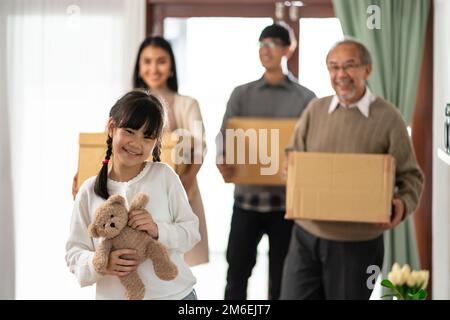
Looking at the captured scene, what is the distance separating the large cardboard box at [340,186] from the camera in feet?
5.39

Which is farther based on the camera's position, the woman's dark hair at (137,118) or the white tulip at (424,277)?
the white tulip at (424,277)

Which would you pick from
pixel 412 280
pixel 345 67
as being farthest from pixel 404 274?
pixel 345 67

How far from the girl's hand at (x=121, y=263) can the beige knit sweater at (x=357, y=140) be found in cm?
45

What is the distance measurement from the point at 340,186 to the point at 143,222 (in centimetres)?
47

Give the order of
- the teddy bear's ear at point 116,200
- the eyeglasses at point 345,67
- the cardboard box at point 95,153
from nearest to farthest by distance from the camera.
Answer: the teddy bear's ear at point 116,200
the cardboard box at point 95,153
the eyeglasses at point 345,67

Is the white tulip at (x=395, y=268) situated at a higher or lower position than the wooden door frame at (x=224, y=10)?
lower

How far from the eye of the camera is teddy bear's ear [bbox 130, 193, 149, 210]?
1.39 m

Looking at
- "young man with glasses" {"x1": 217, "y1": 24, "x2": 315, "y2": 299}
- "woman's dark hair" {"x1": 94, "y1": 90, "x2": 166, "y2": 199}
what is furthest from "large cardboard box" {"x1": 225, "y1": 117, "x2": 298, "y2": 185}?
"woman's dark hair" {"x1": 94, "y1": 90, "x2": 166, "y2": 199}

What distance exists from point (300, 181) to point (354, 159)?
0.12 m

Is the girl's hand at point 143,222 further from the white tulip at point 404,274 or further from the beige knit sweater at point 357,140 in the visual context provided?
the white tulip at point 404,274

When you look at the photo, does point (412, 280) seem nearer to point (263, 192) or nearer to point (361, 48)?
point (263, 192)

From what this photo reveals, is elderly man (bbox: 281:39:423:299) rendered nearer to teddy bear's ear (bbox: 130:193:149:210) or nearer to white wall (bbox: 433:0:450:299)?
white wall (bbox: 433:0:450:299)

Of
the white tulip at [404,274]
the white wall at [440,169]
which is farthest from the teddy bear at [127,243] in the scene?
the white wall at [440,169]

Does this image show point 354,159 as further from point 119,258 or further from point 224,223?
point 119,258
